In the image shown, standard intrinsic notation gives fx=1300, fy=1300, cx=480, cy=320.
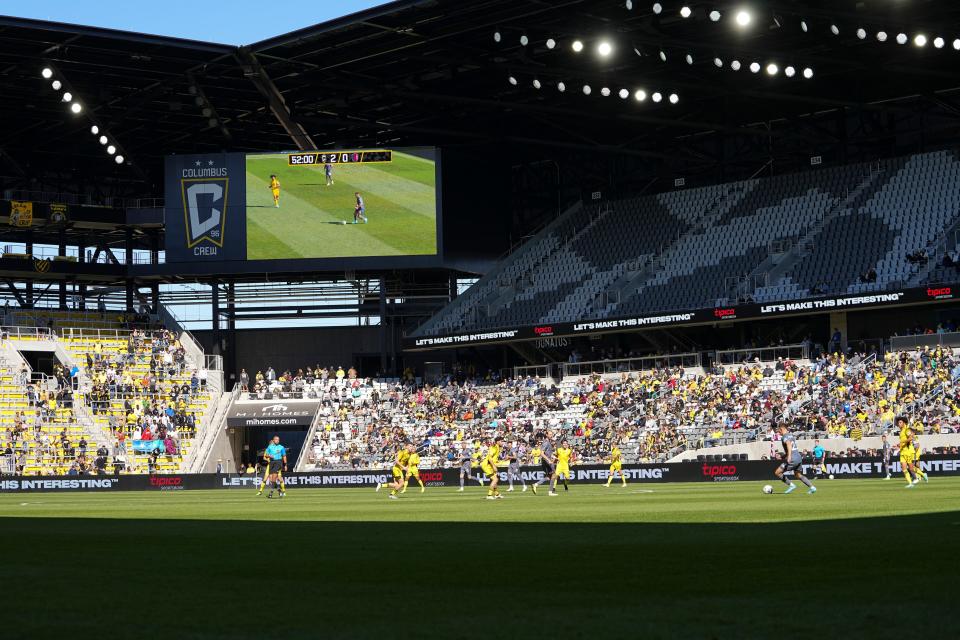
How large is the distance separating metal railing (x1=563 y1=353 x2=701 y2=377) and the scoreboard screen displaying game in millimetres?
9786

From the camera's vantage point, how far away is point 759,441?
5056 cm

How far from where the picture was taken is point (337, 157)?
69562 mm

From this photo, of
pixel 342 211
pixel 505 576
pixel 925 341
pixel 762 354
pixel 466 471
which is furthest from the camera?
pixel 342 211

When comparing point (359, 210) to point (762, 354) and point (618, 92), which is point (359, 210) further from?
point (762, 354)

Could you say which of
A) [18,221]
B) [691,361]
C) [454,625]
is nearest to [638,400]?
[691,361]

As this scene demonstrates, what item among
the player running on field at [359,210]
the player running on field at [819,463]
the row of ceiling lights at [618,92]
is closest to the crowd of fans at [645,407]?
the player running on field at [819,463]

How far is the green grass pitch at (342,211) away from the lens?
225ft

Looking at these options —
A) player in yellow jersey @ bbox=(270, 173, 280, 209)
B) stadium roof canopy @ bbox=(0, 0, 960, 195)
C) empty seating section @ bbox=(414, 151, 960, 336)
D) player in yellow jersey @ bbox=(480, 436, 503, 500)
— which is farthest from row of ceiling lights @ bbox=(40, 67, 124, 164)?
player in yellow jersey @ bbox=(480, 436, 503, 500)

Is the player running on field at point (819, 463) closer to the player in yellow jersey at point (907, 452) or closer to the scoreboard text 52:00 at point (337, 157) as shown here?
the player in yellow jersey at point (907, 452)

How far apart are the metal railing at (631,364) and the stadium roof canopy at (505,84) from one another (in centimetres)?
1133

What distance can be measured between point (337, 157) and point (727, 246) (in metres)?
21.1

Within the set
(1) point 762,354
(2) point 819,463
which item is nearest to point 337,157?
(1) point 762,354

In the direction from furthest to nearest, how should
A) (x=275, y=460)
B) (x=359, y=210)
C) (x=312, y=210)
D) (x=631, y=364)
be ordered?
→ (x=312, y=210), (x=359, y=210), (x=631, y=364), (x=275, y=460)

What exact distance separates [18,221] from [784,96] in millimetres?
40175
